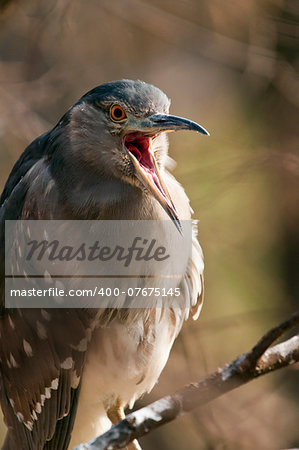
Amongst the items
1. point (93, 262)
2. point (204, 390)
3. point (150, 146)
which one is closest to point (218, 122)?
point (150, 146)

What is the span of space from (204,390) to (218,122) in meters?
3.77

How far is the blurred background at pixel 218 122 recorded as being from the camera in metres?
4.08

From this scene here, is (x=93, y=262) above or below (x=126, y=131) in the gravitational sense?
below

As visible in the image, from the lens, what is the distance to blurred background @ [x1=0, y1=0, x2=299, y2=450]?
13.4 ft

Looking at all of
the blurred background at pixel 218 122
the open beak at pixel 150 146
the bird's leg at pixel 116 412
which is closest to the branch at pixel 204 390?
the open beak at pixel 150 146

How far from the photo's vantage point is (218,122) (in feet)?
18.3

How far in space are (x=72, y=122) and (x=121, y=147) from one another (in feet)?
0.82

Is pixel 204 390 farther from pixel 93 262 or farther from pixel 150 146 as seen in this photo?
pixel 150 146

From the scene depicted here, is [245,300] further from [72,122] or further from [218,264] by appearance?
[72,122]

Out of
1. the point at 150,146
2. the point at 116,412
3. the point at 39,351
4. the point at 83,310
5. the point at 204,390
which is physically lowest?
the point at 116,412

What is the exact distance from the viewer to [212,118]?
559cm

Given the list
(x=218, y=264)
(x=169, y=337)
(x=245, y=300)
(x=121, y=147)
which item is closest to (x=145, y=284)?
(x=169, y=337)

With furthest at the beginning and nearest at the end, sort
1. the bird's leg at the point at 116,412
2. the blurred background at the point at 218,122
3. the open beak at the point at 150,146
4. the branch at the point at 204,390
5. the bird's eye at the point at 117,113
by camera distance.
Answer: the blurred background at the point at 218,122 < the bird's leg at the point at 116,412 < the bird's eye at the point at 117,113 < the open beak at the point at 150,146 < the branch at the point at 204,390

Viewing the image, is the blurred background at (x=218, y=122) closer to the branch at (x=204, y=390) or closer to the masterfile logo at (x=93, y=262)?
the masterfile logo at (x=93, y=262)
